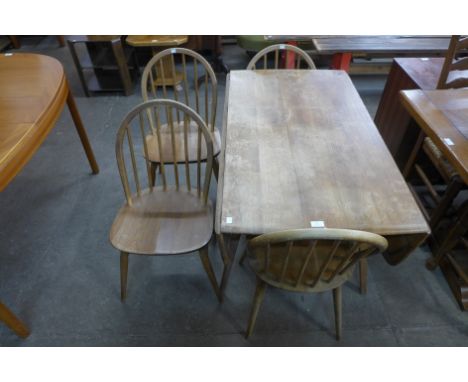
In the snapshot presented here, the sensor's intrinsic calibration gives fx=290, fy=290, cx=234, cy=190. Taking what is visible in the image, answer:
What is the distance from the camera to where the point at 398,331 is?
142 centimetres

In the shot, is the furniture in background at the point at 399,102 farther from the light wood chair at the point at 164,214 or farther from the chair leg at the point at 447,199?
the light wood chair at the point at 164,214

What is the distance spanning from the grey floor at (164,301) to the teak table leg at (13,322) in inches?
1.7

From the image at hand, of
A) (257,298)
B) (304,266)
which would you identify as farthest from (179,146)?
(304,266)

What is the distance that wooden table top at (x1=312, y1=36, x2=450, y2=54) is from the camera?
2.69 meters

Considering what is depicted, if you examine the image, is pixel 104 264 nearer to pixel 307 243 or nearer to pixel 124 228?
pixel 124 228

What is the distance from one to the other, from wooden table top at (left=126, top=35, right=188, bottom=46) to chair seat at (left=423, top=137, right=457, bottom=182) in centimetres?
241

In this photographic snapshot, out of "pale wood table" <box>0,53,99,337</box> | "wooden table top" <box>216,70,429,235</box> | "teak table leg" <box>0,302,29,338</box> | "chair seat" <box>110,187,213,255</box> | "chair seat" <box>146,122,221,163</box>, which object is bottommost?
"teak table leg" <box>0,302,29,338</box>

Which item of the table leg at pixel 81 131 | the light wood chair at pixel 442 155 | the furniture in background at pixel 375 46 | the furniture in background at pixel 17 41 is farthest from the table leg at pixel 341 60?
the furniture in background at pixel 17 41

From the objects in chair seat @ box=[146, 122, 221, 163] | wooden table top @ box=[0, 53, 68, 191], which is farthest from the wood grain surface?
chair seat @ box=[146, 122, 221, 163]

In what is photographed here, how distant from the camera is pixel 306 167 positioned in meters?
1.18

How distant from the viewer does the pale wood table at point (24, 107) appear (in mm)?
1212

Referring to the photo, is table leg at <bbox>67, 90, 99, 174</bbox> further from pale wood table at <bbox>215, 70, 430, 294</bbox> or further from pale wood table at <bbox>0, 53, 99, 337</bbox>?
pale wood table at <bbox>215, 70, 430, 294</bbox>
